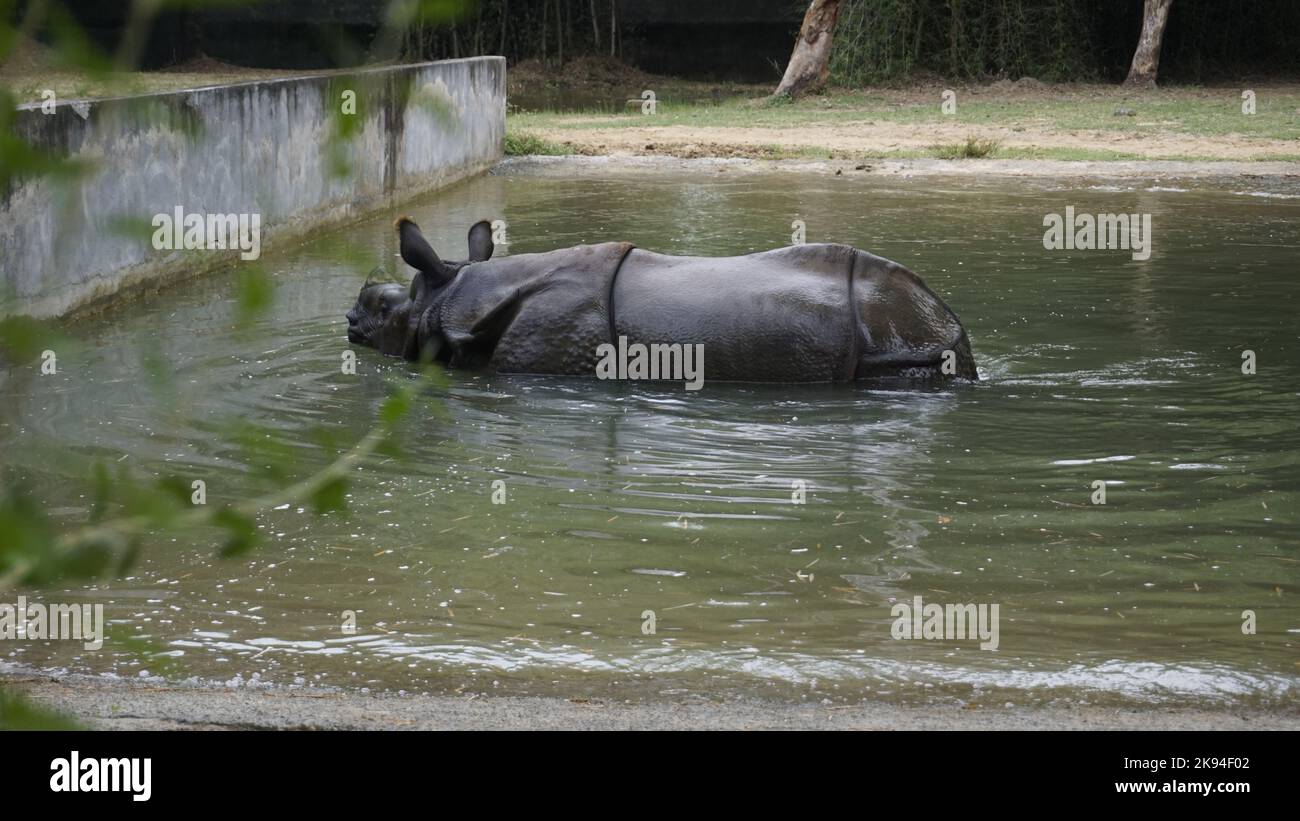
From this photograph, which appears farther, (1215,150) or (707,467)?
(1215,150)

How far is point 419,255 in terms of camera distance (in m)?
7.85

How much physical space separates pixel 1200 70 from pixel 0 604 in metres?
27.4

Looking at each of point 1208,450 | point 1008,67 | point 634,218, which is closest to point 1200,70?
point 1008,67

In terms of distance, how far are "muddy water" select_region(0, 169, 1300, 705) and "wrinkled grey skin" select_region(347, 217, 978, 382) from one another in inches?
6.5

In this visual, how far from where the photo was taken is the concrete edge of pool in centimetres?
364

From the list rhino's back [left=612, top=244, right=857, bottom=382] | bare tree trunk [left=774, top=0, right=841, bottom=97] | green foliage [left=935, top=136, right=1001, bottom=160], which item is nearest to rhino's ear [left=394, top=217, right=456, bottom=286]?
rhino's back [left=612, top=244, right=857, bottom=382]

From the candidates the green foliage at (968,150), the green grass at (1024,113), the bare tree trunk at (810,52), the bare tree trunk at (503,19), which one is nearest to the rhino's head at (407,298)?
the green foliage at (968,150)

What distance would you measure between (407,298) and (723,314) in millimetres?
1857

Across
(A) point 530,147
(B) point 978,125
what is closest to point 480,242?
(A) point 530,147

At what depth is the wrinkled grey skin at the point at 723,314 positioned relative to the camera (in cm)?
743

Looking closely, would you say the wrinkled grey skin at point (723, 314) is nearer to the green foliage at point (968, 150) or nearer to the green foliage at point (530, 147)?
the green foliage at point (968, 150)

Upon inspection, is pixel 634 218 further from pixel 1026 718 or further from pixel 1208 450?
pixel 1026 718

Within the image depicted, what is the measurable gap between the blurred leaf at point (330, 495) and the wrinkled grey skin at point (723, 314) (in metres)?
6.09

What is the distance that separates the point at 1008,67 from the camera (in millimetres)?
27312
